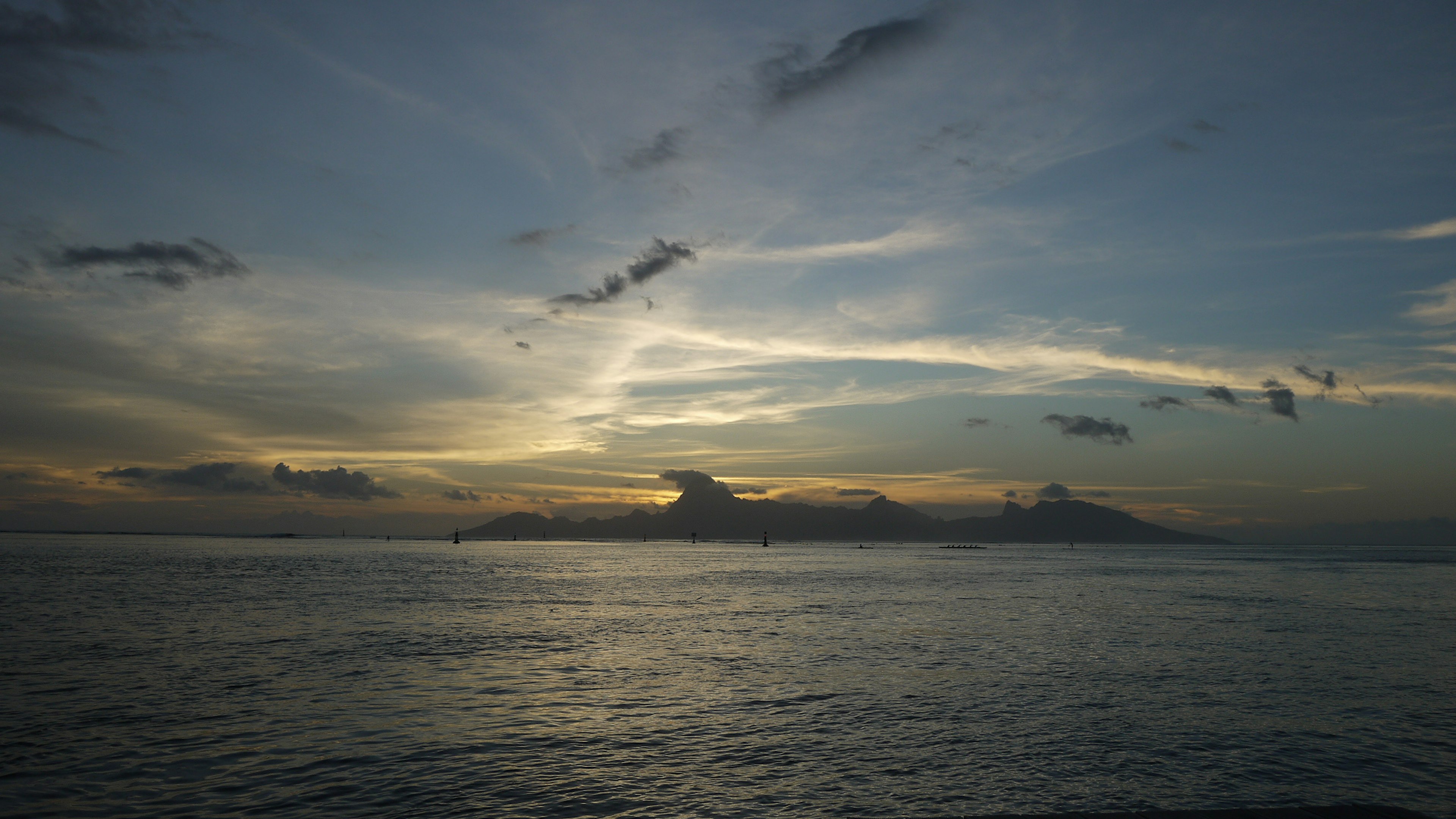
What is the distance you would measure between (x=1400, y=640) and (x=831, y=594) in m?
41.5

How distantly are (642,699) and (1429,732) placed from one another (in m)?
22.9

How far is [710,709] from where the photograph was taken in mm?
23797

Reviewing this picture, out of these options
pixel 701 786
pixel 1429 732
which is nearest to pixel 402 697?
pixel 701 786

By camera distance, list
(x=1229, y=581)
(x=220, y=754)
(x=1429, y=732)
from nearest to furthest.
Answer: (x=220, y=754) < (x=1429, y=732) < (x=1229, y=581)

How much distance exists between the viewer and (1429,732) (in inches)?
859

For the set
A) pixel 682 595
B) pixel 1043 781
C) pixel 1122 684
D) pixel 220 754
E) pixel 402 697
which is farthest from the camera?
pixel 682 595

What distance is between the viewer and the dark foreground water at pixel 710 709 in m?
16.0

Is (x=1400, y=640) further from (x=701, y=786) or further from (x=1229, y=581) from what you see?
→ (x=1229, y=581)

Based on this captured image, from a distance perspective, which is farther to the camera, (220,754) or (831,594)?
(831,594)

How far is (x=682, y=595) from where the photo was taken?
72250 mm

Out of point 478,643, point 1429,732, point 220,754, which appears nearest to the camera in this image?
point 220,754

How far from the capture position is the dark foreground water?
52.6ft

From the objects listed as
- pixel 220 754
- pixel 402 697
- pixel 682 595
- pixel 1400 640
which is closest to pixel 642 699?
pixel 402 697

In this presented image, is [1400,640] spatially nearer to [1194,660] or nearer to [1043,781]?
[1194,660]
